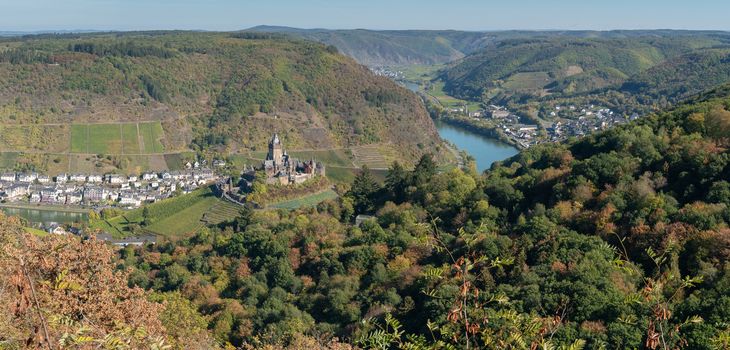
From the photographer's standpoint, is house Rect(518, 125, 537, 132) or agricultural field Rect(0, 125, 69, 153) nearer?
agricultural field Rect(0, 125, 69, 153)

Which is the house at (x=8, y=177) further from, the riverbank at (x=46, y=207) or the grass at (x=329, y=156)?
the grass at (x=329, y=156)

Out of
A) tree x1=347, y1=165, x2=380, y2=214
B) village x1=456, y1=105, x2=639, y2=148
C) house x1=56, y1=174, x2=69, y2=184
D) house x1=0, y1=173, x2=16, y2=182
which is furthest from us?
village x1=456, y1=105, x2=639, y2=148

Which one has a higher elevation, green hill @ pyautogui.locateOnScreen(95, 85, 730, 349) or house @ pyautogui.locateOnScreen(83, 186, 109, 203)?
green hill @ pyautogui.locateOnScreen(95, 85, 730, 349)

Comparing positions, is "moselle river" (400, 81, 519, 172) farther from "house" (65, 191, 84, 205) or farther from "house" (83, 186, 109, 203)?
"house" (65, 191, 84, 205)

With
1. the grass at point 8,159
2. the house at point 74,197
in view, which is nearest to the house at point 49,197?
A: the house at point 74,197

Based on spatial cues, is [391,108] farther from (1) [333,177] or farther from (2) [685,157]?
(2) [685,157]

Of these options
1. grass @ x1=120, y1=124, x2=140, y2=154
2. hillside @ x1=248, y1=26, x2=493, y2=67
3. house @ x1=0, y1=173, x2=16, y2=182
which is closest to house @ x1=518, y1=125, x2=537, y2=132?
grass @ x1=120, y1=124, x2=140, y2=154

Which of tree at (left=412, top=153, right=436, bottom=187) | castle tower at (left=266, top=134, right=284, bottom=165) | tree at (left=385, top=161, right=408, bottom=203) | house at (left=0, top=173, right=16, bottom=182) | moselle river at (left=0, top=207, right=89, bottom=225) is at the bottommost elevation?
moselle river at (left=0, top=207, right=89, bottom=225)
